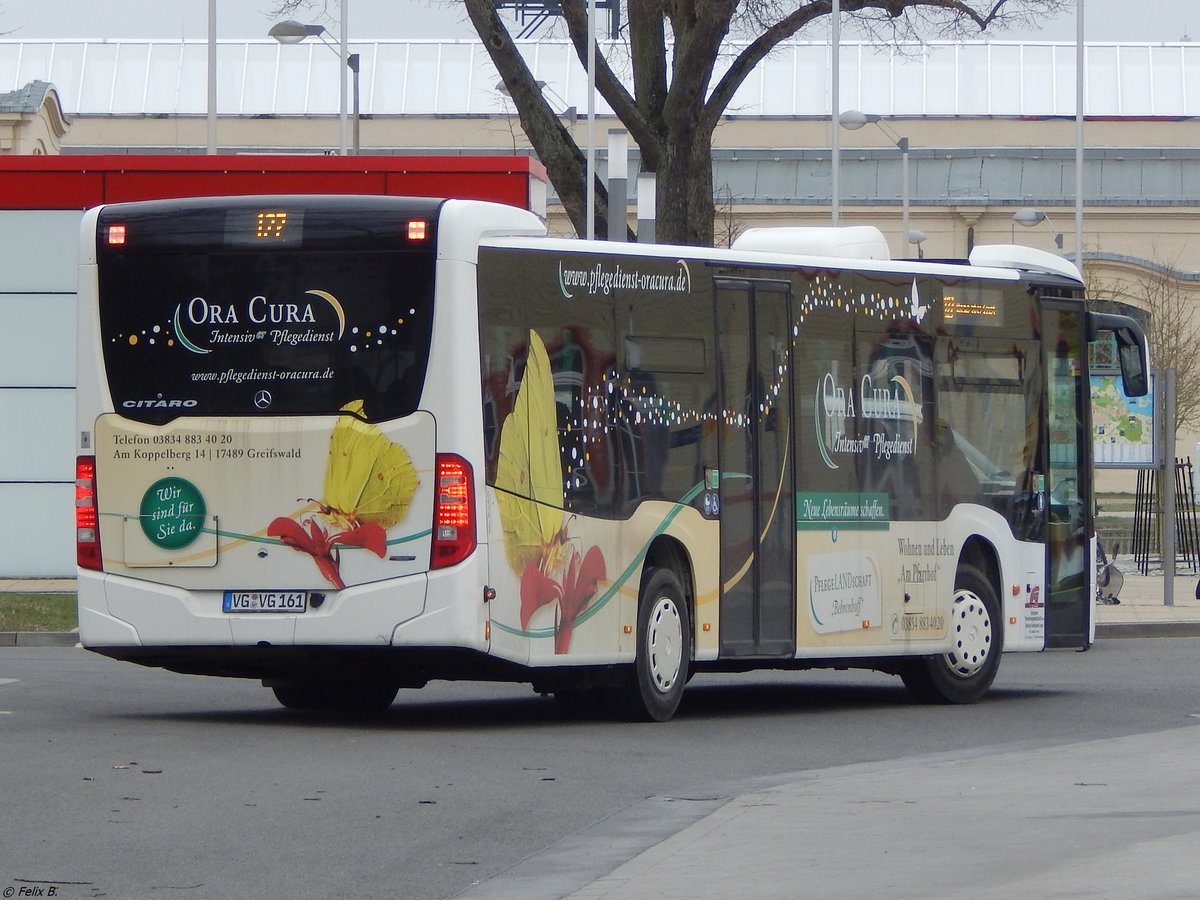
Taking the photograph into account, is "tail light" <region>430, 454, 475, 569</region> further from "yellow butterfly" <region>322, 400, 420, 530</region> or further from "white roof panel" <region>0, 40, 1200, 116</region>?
"white roof panel" <region>0, 40, 1200, 116</region>

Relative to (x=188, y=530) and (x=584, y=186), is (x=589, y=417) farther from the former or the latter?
(x=584, y=186)

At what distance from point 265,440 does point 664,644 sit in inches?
108

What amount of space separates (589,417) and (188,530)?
2368 millimetres

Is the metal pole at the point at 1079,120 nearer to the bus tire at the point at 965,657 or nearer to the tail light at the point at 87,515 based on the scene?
the bus tire at the point at 965,657

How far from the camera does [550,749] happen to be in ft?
41.0

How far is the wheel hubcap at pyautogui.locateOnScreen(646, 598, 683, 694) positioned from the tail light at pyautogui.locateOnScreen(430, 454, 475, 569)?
1652 mm

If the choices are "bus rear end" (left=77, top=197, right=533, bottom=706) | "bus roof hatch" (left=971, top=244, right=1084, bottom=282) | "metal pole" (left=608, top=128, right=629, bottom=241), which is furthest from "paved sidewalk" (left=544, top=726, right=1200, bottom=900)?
"metal pole" (left=608, top=128, right=629, bottom=241)

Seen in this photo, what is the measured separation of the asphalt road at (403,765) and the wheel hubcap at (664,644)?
308 mm

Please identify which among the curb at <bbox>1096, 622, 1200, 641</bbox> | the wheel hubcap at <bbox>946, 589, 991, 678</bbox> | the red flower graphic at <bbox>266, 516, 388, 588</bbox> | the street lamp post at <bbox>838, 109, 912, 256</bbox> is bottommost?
the curb at <bbox>1096, 622, 1200, 641</bbox>

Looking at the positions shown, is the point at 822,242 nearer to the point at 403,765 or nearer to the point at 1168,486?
the point at 403,765

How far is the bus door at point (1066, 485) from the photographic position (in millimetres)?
16906

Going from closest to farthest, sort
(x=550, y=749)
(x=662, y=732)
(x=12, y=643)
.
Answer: (x=550, y=749) < (x=662, y=732) < (x=12, y=643)

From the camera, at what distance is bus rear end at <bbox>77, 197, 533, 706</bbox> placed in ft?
41.9

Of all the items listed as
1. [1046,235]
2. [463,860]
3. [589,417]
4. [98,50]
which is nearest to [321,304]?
[589,417]
